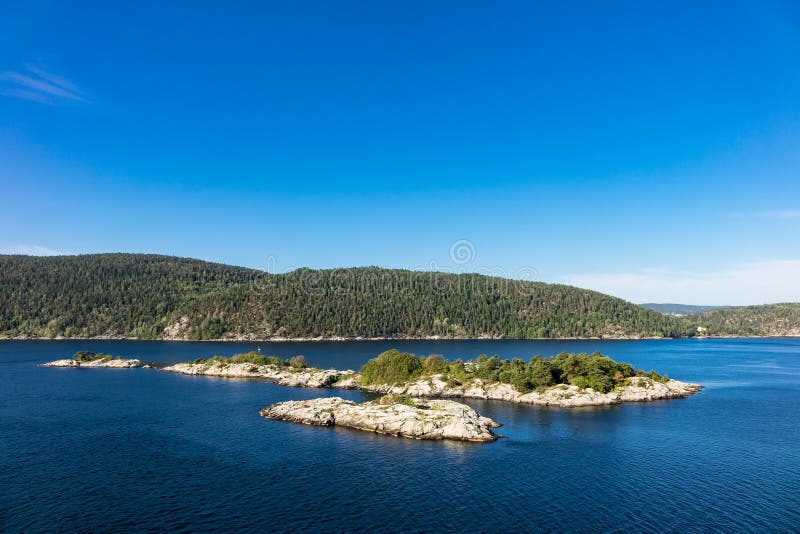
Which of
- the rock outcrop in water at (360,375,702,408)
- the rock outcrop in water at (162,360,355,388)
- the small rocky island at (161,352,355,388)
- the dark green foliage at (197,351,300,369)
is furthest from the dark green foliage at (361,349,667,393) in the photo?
the dark green foliage at (197,351,300,369)

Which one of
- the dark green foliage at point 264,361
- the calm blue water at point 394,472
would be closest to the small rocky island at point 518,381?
the calm blue water at point 394,472

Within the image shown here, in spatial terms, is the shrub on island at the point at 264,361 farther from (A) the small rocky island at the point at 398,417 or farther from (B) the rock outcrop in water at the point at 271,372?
(A) the small rocky island at the point at 398,417

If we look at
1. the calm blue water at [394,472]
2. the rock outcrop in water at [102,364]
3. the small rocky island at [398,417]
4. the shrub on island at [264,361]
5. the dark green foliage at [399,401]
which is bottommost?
the calm blue water at [394,472]

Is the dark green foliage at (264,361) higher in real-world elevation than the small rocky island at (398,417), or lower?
higher

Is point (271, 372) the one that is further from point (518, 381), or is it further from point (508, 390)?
point (518, 381)

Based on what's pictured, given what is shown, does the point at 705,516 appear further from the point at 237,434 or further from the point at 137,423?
the point at 137,423

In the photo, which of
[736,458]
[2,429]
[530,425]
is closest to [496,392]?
[530,425]

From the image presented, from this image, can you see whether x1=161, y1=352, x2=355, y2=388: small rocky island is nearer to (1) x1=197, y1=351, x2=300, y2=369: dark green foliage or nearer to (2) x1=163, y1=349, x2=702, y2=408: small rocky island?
(1) x1=197, y1=351, x2=300, y2=369: dark green foliage
